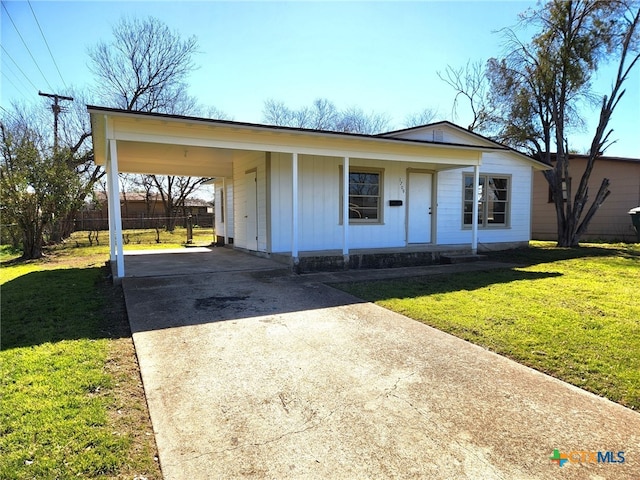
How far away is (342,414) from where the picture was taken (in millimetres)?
2592

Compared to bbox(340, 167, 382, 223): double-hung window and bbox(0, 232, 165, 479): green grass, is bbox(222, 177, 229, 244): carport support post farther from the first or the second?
bbox(0, 232, 165, 479): green grass

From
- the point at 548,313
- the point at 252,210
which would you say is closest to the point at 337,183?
the point at 252,210

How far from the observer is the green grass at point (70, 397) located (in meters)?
2.06

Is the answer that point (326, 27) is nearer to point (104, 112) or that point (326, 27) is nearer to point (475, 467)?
point (104, 112)

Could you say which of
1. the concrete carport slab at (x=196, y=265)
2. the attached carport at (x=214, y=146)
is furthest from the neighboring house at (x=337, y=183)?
the concrete carport slab at (x=196, y=265)

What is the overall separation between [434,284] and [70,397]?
18.5ft

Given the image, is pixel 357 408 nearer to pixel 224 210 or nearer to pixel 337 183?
pixel 337 183

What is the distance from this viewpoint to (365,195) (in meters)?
10.0

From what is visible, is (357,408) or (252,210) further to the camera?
(252,210)

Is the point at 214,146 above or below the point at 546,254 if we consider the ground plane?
above

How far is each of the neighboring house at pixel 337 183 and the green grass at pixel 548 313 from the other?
2299 millimetres

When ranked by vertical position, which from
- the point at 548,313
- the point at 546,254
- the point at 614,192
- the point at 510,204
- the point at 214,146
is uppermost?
the point at 214,146

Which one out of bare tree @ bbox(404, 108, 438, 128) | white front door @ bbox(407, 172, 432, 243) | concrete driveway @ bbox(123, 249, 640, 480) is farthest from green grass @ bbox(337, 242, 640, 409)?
bare tree @ bbox(404, 108, 438, 128)

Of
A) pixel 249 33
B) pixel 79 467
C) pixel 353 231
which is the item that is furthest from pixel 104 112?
pixel 249 33
